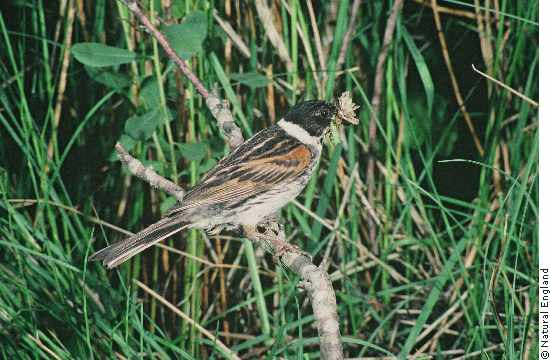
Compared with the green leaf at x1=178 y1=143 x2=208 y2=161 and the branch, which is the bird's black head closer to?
the branch

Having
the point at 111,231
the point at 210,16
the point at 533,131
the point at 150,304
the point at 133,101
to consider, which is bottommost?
the point at 150,304

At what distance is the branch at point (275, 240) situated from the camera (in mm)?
2627

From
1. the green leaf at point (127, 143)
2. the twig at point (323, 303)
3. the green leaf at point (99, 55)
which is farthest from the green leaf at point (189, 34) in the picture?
the twig at point (323, 303)

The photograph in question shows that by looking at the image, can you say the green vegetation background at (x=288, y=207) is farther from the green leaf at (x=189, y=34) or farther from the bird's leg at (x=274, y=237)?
the bird's leg at (x=274, y=237)

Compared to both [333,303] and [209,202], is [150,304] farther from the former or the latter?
[333,303]

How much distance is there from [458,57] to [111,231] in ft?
7.25

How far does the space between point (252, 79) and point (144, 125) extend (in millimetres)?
548

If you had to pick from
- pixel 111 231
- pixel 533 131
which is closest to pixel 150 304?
pixel 111 231

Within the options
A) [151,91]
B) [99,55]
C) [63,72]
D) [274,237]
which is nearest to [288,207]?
[274,237]

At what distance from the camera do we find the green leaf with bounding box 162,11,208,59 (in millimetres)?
3338

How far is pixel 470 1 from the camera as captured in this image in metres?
4.54

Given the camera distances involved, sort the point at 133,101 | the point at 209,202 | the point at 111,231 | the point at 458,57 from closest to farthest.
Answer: the point at 209,202, the point at 133,101, the point at 111,231, the point at 458,57

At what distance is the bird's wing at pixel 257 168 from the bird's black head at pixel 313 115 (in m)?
0.09

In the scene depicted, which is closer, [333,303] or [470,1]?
[333,303]
